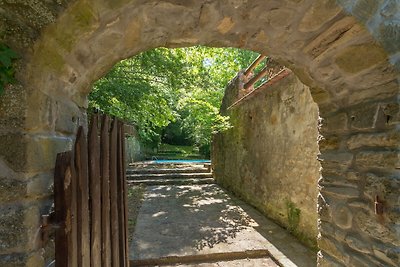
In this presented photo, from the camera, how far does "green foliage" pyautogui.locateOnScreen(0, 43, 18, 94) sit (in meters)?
0.92

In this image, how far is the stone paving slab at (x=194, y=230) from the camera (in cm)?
357

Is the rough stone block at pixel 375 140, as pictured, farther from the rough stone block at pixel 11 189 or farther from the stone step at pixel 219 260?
the stone step at pixel 219 260

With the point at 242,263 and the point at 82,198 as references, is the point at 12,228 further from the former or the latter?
the point at 242,263

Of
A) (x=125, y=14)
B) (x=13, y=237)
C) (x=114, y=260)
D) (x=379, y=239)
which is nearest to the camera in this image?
(x=13, y=237)

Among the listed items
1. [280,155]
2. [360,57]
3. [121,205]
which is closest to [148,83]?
[280,155]

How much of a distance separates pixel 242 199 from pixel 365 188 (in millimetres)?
5384

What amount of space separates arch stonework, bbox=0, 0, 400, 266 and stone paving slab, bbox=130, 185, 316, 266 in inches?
73.8

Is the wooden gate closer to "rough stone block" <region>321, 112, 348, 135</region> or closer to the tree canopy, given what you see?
"rough stone block" <region>321, 112, 348, 135</region>

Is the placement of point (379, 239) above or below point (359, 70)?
below

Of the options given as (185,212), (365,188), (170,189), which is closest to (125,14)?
(365,188)

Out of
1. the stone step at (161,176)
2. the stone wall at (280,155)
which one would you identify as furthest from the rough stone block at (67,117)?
the stone step at (161,176)

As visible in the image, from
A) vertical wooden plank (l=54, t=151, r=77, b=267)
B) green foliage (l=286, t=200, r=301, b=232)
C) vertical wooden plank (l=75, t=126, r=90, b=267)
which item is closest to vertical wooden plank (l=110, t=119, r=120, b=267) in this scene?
vertical wooden plank (l=75, t=126, r=90, b=267)

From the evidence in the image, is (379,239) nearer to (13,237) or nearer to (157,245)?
(13,237)

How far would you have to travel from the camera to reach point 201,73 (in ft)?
22.7
